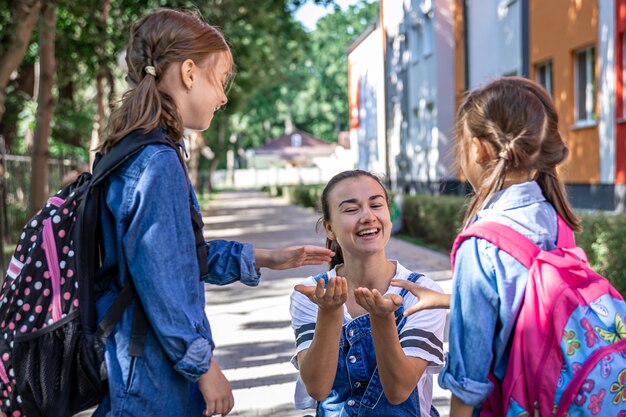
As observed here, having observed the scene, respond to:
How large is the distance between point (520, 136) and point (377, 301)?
Answer: 586 millimetres

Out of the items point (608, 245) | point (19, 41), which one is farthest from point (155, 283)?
point (19, 41)

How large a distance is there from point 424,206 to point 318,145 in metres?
75.8

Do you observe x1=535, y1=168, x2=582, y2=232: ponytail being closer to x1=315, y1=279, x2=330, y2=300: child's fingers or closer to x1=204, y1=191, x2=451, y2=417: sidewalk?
x1=315, y1=279, x2=330, y2=300: child's fingers

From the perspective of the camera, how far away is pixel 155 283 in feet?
8.02

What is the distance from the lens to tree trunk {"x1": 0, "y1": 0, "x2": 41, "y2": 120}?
12477 millimetres

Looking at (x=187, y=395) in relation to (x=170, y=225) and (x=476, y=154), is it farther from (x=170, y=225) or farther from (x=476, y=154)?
(x=476, y=154)

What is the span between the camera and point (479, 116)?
263 centimetres

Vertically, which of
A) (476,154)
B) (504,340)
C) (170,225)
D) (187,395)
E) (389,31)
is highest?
(389,31)

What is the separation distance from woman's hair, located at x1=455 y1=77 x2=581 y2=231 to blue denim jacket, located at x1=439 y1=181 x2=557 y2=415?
0.60 ft

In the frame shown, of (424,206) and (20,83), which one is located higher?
(20,83)

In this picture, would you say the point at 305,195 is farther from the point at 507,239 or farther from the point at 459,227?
the point at 507,239

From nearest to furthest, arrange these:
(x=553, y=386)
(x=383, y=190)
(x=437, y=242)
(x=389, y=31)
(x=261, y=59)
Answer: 1. (x=553, y=386)
2. (x=383, y=190)
3. (x=437, y=242)
4. (x=261, y=59)
5. (x=389, y=31)

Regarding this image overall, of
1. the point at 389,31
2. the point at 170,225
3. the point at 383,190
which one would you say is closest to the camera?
the point at 170,225

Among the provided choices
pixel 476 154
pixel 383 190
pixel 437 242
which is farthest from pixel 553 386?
pixel 437 242
